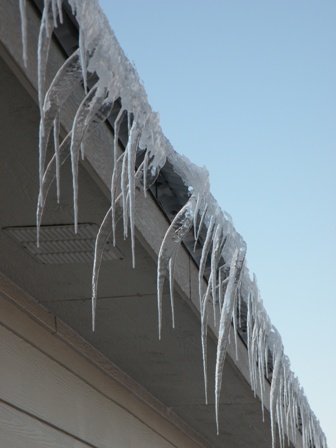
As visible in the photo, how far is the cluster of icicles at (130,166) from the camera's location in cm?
260

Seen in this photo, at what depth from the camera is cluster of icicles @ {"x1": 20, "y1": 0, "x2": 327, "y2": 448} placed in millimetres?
2604

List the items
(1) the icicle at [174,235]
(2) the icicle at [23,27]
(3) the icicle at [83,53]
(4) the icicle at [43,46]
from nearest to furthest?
(2) the icicle at [23,27], (4) the icicle at [43,46], (3) the icicle at [83,53], (1) the icicle at [174,235]

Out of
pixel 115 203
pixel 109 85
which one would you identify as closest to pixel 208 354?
pixel 115 203

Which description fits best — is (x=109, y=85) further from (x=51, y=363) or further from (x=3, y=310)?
(x=51, y=363)

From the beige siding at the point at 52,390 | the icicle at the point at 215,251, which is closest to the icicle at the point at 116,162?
the icicle at the point at 215,251

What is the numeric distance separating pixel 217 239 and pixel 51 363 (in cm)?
99

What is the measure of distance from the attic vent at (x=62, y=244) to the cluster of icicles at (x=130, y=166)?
0.34 feet

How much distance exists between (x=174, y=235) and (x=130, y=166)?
0.81 metres

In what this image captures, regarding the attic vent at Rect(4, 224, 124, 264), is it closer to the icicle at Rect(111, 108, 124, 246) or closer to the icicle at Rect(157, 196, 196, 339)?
the icicle at Rect(157, 196, 196, 339)

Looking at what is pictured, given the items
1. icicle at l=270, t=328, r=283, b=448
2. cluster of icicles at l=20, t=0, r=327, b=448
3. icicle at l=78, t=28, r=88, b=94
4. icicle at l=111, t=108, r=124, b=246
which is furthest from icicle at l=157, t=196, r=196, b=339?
icicle at l=270, t=328, r=283, b=448

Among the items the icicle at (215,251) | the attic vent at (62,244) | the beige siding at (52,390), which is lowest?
the beige siding at (52,390)

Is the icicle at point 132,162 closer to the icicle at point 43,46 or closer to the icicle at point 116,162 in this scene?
the icicle at point 116,162

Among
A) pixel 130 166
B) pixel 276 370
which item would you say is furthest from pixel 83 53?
pixel 276 370

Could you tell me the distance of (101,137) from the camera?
3027 mm
